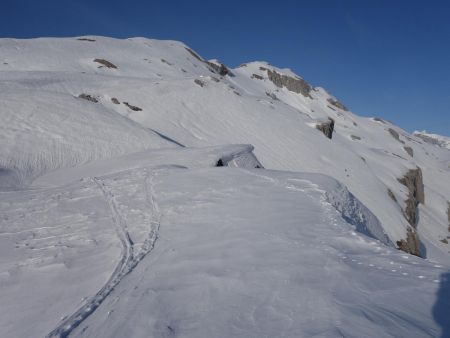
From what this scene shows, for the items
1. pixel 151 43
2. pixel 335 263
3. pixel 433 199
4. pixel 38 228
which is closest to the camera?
pixel 335 263

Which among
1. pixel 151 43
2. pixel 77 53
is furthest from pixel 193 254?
pixel 151 43

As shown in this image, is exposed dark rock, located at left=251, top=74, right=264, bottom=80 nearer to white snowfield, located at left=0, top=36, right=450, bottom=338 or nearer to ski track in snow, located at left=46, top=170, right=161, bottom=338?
white snowfield, located at left=0, top=36, right=450, bottom=338

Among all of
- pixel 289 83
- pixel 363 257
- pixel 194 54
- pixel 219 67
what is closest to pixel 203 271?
pixel 363 257

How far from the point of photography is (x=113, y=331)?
376 cm

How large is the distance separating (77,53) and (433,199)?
175ft

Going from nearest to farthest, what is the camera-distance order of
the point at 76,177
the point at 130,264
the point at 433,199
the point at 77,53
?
1. the point at 130,264
2. the point at 76,177
3. the point at 77,53
4. the point at 433,199

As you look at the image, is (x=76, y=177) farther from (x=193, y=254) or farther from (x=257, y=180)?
(x=193, y=254)

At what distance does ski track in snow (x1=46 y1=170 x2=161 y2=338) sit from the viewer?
4023mm

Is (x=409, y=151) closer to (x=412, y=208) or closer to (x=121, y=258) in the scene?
(x=412, y=208)

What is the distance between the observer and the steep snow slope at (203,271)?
3.76 meters

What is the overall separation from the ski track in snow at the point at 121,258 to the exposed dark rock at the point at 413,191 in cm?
3040

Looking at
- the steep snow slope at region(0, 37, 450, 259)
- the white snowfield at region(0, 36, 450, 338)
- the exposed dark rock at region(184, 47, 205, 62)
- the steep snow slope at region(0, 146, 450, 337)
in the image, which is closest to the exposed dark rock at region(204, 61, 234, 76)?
the exposed dark rock at region(184, 47, 205, 62)

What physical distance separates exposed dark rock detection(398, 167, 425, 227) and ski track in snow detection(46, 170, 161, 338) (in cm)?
3040

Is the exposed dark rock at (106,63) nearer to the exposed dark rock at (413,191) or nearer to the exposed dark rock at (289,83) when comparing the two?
the exposed dark rock at (413,191)
